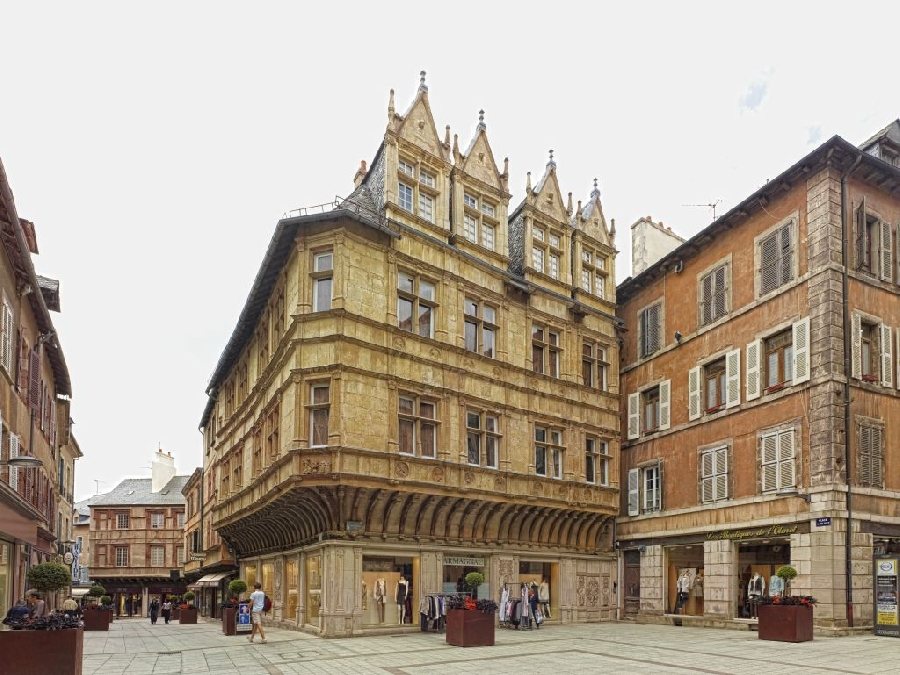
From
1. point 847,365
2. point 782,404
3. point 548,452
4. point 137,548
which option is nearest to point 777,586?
point 782,404

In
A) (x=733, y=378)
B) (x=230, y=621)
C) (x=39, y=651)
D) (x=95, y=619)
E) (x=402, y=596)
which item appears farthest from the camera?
(x=95, y=619)

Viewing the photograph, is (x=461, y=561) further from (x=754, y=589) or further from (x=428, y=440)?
(x=754, y=589)

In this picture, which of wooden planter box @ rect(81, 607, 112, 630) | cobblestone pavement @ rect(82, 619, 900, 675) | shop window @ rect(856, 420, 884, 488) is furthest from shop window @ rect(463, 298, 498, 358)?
wooden planter box @ rect(81, 607, 112, 630)

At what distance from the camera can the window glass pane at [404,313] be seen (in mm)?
25766

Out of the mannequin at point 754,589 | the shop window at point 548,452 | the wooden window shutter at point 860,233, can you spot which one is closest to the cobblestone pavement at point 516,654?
the mannequin at point 754,589

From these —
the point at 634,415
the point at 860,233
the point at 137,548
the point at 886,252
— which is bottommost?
the point at 137,548

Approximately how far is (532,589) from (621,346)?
1074cm

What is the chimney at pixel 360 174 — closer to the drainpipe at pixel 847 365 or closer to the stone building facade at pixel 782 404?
the stone building facade at pixel 782 404

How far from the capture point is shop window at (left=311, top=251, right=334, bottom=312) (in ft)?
80.5

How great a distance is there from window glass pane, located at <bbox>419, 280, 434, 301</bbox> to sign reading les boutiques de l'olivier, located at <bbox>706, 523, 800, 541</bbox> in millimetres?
11717

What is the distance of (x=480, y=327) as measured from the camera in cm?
2816

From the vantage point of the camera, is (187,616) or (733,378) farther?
(187,616)

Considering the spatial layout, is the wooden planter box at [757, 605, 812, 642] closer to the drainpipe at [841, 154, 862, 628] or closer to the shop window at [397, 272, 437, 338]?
the drainpipe at [841, 154, 862, 628]

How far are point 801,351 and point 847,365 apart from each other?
1254 mm
